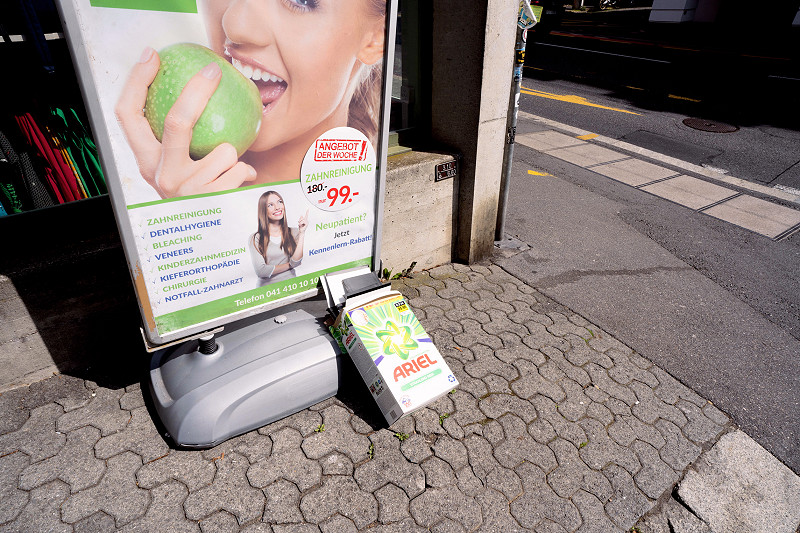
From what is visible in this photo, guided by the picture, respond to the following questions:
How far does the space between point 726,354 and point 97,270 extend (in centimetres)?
503

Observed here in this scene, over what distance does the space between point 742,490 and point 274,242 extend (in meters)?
3.34

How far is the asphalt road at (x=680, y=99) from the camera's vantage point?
29.6 feet

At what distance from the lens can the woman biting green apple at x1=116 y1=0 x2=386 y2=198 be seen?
2.26 m

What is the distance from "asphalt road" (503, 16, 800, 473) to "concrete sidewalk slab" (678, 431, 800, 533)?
18 centimetres

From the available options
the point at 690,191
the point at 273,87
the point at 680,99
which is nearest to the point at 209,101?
the point at 273,87

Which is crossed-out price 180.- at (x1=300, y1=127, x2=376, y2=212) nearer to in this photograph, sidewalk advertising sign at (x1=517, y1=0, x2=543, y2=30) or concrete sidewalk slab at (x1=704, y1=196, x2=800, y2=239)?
sidewalk advertising sign at (x1=517, y1=0, x2=543, y2=30)

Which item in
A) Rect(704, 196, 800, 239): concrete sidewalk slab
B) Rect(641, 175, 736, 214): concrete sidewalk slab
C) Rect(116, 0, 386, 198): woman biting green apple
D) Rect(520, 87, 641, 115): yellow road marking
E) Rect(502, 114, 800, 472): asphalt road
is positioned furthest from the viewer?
Rect(520, 87, 641, 115): yellow road marking

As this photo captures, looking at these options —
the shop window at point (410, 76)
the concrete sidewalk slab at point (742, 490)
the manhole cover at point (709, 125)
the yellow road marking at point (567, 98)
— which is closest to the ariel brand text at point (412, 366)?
the concrete sidewalk slab at point (742, 490)

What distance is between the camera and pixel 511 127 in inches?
194

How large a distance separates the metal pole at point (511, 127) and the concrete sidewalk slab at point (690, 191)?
3278 millimetres

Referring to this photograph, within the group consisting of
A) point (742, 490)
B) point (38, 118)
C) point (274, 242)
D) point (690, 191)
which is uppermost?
point (38, 118)

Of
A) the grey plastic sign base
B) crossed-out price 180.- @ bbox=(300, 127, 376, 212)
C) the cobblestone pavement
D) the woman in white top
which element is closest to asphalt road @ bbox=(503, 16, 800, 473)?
the cobblestone pavement

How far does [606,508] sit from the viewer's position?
2787 mm

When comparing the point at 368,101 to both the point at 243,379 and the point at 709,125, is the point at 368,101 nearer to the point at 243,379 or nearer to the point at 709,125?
the point at 243,379
